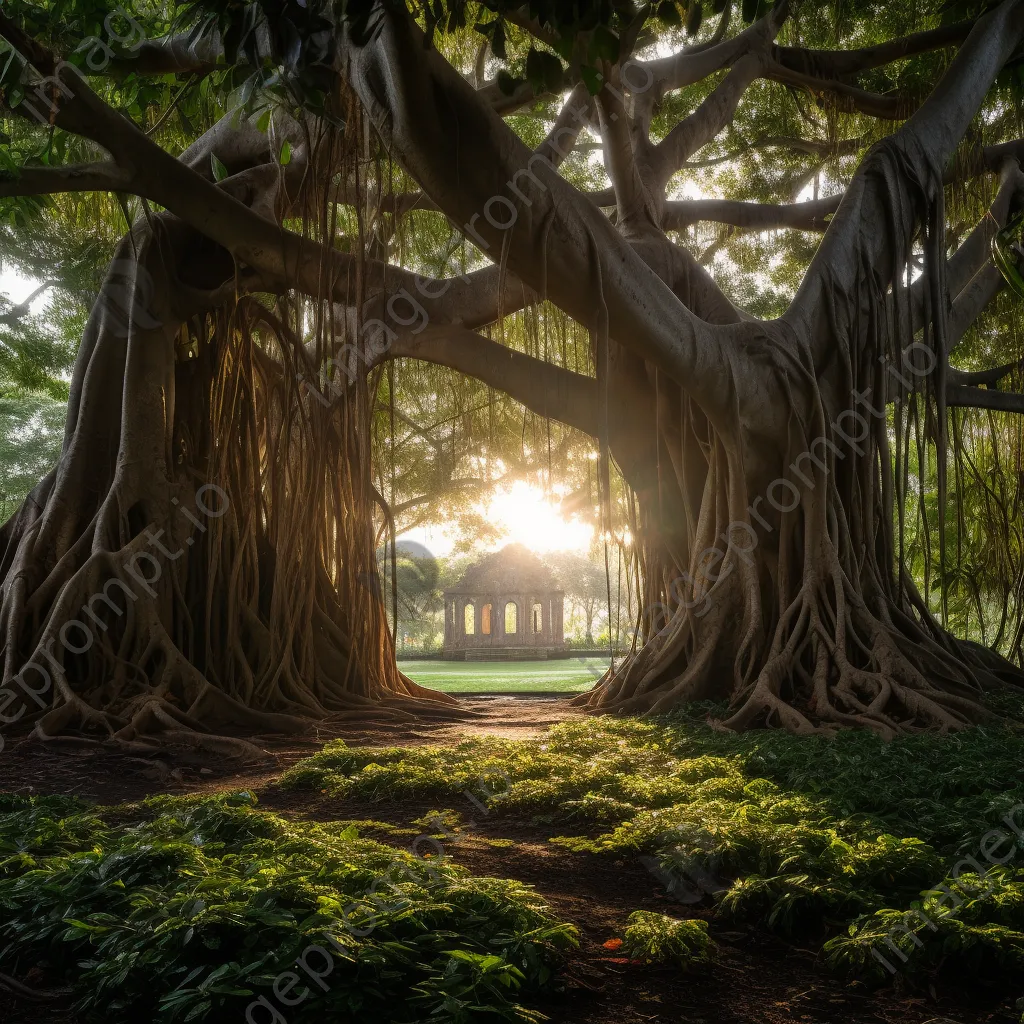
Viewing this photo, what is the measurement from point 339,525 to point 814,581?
2.59m

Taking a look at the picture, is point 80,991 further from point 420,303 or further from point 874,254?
point 874,254

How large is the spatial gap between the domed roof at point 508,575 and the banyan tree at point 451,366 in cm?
1688

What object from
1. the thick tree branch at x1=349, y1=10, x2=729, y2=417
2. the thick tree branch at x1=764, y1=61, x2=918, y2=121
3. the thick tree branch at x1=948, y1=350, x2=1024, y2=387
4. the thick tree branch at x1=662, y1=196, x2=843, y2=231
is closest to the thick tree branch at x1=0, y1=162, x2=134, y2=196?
the thick tree branch at x1=349, y1=10, x2=729, y2=417

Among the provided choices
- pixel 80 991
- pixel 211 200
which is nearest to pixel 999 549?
pixel 211 200

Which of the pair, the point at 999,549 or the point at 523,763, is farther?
the point at 999,549

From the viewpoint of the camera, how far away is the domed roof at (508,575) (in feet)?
76.1

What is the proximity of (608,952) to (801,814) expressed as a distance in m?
0.81

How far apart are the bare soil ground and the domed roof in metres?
19.9

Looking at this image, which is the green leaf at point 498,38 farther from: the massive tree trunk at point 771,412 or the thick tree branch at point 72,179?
the thick tree branch at point 72,179

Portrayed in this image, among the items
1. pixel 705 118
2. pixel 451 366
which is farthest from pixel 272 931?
pixel 705 118

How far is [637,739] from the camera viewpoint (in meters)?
3.83

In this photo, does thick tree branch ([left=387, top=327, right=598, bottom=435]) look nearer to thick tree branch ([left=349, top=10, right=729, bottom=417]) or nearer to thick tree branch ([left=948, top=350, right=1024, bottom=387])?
thick tree branch ([left=349, top=10, right=729, bottom=417])

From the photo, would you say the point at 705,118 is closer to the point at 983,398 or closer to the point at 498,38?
the point at 983,398

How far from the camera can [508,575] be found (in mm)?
23375
